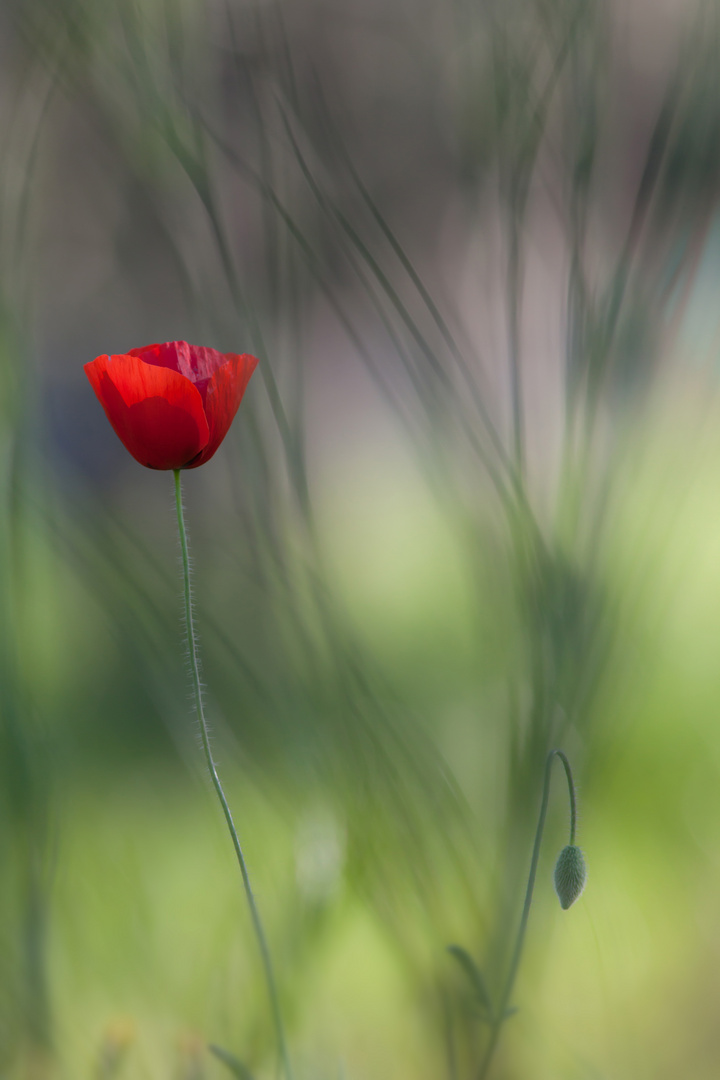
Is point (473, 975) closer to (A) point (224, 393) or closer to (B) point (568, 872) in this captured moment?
(B) point (568, 872)

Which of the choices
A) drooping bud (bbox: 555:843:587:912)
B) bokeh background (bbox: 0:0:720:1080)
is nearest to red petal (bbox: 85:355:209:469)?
bokeh background (bbox: 0:0:720:1080)

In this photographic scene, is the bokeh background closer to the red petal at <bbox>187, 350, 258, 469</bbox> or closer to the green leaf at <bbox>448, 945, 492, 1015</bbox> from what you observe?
the green leaf at <bbox>448, 945, 492, 1015</bbox>

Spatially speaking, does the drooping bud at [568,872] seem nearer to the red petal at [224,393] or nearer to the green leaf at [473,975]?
the green leaf at [473,975]

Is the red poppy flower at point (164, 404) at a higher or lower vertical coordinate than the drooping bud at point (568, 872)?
higher

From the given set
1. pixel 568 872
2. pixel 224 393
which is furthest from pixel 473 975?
pixel 224 393

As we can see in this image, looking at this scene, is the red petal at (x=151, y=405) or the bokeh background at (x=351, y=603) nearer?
the red petal at (x=151, y=405)

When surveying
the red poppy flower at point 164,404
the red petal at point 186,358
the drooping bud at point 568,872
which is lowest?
the drooping bud at point 568,872

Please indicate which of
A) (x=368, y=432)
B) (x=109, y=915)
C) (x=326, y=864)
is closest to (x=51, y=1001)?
(x=109, y=915)

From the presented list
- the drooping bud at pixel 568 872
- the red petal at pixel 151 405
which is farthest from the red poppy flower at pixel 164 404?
the drooping bud at pixel 568 872
